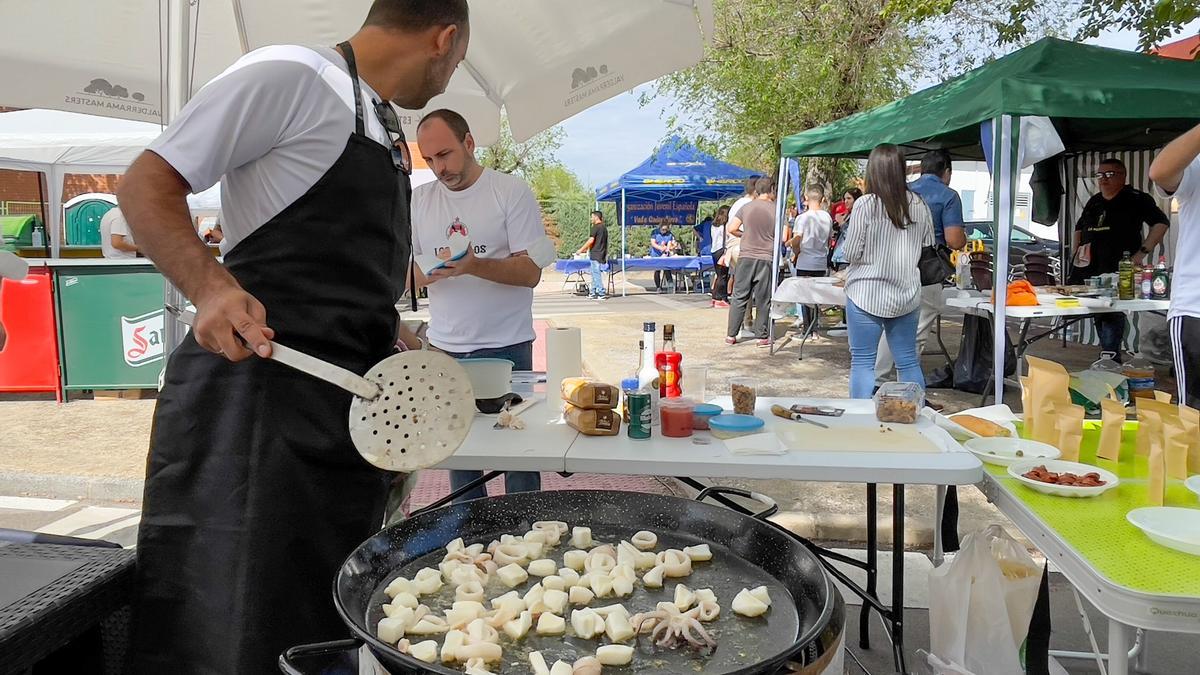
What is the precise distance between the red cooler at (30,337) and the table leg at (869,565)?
685 cm

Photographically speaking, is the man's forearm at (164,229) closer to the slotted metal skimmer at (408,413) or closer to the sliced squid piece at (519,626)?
the slotted metal skimmer at (408,413)

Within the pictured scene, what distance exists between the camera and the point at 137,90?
3914 millimetres

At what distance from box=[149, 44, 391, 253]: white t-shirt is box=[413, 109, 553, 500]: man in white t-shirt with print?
153cm

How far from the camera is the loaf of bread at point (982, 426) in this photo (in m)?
2.56

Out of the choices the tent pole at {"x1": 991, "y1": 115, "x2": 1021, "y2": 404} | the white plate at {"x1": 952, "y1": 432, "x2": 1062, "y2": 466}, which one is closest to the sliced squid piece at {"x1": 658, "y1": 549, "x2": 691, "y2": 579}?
the white plate at {"x1": 952, "y1": 432, "x2": 1062, "y2": 466}

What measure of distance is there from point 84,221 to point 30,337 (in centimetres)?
276

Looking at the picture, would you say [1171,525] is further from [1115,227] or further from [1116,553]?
[1115,227]

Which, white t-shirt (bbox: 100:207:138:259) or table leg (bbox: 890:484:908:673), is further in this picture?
white t-shirt (bbox: 100:207:138:259)

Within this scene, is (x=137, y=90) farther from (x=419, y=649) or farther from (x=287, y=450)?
(x=419, y=649)

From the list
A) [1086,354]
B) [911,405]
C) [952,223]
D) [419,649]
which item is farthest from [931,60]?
[419,649]

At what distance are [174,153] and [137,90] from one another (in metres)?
2.96

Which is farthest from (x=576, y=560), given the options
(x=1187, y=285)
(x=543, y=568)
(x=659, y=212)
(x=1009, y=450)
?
(x=659, y=212)

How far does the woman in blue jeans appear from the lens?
16.1 ft

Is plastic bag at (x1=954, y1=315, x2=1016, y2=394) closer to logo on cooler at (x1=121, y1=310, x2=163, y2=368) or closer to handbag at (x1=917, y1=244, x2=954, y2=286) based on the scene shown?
handbag at (x1=917, y1=244, x2=954, y2=286)
